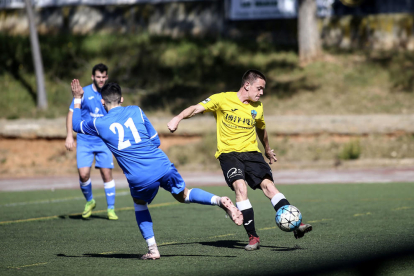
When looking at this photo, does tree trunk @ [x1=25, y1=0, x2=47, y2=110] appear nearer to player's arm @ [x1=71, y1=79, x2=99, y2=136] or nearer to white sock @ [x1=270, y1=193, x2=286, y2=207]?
player's arm @ [x1=71, y1=79, x2=99, y2=136]

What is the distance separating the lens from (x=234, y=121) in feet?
22.6

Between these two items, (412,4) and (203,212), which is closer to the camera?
(203,212)

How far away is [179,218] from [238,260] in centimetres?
376

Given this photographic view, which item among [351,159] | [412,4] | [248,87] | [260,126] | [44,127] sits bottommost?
[351,159]

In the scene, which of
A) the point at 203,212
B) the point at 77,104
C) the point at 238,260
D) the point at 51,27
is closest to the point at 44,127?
the point at 51,27

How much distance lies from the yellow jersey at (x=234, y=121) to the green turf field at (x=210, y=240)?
1.19 m

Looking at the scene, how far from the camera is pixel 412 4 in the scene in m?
27.4

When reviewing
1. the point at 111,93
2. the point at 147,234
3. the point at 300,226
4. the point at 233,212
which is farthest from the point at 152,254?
the point at 111,93

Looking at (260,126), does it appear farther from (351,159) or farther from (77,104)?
(351,159)

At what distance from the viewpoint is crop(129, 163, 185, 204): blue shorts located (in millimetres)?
5973

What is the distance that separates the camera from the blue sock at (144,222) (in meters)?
6.06

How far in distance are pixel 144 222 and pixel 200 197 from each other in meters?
0.64

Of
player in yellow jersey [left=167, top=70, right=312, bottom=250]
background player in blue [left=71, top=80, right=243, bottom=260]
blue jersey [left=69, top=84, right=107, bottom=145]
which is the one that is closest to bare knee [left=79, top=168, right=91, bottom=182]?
blue jersey [left=69, top=84, right=107, bottom=145]

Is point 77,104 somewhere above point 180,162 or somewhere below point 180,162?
above
